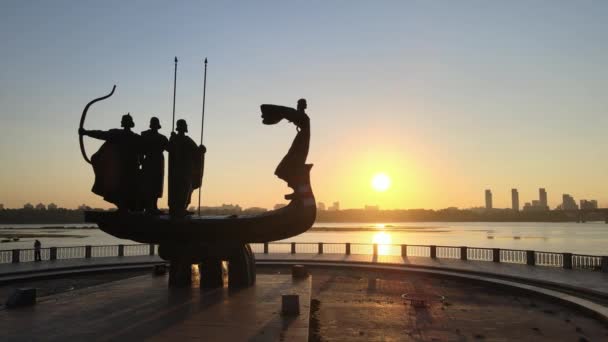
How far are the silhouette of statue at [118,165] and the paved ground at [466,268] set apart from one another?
9.91m

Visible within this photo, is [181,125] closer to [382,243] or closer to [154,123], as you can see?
[154,123]

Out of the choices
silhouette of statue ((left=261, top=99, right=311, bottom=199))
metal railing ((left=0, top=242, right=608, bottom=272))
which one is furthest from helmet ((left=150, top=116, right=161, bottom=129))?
metal railing ((left=0, top=242, right=608, bottom=272))

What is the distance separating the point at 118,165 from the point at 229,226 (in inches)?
150

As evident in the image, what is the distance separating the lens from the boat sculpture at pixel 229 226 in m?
13.6

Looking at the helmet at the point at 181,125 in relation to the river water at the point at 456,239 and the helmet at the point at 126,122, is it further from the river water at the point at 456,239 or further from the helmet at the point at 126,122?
the river water at the point at 456,239

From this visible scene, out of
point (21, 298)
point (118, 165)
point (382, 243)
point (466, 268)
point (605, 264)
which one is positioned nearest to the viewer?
point (21, 298)

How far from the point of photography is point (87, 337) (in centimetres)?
894

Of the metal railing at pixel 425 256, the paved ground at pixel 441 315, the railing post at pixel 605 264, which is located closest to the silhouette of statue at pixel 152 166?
the paved ground at pixel 441 315

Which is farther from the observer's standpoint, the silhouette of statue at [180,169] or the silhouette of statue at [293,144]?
the silhouette of statue at [180,169]

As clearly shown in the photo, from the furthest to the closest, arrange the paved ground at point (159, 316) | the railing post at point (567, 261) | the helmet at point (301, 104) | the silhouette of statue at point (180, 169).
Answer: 1. the railing post at point (567, 261)
2. the silhouette of statue at point (180, 169)
3. the helmet at point (301, 104)
4. the paved ground at point (159, 316)

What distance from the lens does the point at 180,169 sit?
14.9 meters

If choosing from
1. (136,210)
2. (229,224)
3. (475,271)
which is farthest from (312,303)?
(475,271)

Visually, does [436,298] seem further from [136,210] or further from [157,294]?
[136,210]

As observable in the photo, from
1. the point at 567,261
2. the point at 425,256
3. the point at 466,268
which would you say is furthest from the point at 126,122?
the point at 425,256
